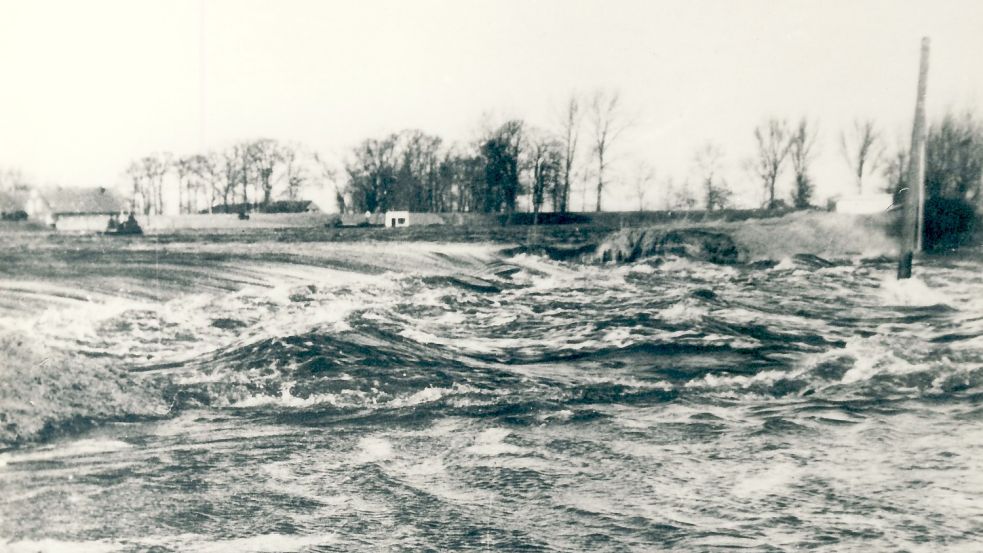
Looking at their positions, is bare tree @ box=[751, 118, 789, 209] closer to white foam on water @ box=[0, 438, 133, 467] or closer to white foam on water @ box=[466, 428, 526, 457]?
white foam on water @ box=[466, 428, 526, 457]

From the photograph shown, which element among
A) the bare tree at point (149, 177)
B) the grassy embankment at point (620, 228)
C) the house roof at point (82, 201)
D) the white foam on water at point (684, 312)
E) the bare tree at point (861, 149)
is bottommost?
the white foam on water at point (684, 312)

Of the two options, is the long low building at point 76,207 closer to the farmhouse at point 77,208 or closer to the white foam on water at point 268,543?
the farmhouse at point 77,208

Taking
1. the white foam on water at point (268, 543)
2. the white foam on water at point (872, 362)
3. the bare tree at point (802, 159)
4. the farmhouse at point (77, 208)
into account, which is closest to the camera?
the white foam on water at point (268, 543)

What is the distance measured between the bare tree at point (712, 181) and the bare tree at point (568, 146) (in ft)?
1.05

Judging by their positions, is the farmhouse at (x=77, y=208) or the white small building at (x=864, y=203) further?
the farmhouse at (x=77, y=208)

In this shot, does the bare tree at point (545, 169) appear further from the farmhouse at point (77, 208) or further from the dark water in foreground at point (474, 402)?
the farmhouse at point (77, 208)

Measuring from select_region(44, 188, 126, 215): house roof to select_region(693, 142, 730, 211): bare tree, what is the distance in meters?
1.59

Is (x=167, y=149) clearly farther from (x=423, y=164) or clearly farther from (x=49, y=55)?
(x=423, y=164)

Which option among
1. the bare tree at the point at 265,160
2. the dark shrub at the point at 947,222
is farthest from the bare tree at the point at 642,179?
the bare tree at the point at 265,160

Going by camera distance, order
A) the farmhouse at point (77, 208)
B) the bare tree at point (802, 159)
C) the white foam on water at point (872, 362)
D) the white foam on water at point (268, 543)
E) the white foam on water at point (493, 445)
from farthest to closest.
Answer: the farmhouse at point (77, 208) < the bare tree at point (802, 159) < the white foam on water at point (872, 362) < the white foam on water at point (493, 445) < the white foam on water at point (268, 543)

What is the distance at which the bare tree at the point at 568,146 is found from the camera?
189 cm

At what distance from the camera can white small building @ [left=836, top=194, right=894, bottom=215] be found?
1.82m

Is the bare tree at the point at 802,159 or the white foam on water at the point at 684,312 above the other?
the bare tree at the point at 802,159

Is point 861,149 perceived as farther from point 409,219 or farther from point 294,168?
point 294,168
